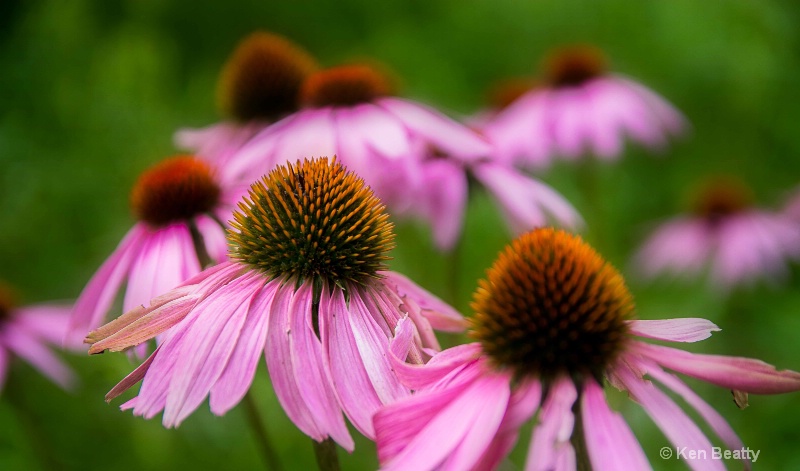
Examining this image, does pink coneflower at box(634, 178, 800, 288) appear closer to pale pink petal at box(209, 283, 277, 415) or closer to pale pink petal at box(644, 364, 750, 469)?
pale pink petal at box(644, 364, 750, 469)

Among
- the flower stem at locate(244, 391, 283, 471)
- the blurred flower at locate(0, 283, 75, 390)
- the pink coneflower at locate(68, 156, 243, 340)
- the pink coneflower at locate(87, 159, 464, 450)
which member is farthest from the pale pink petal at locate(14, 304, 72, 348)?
the pink coneflower at locate(87, 159, 464, 450)

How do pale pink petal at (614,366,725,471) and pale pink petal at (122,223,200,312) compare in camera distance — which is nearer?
pale pink petal at (614,366,725,471)

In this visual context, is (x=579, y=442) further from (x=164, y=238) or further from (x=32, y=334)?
(x=32, y=334)

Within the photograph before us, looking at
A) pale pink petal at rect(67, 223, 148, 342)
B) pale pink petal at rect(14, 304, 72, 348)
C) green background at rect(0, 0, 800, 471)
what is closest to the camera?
pale pink petal at rect(67, 223, 148, 342)

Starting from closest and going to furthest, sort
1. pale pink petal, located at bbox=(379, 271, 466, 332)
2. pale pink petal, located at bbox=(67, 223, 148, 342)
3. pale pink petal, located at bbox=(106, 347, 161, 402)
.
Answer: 1. pale pink petal, located at bbox=(106, 347, 161, 402)
2. pale pink petal, located at bbox=(379, 271, 466, 332)
3. pale pink petal, located at bbox=(67, 223, 148, 342)

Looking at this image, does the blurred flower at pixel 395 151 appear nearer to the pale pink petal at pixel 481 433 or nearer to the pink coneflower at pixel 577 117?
the pink coneflower at pixel 577 117

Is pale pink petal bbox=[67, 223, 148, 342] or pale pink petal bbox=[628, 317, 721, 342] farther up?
pale pink petal bbox=[67, 223, 148, 342]
